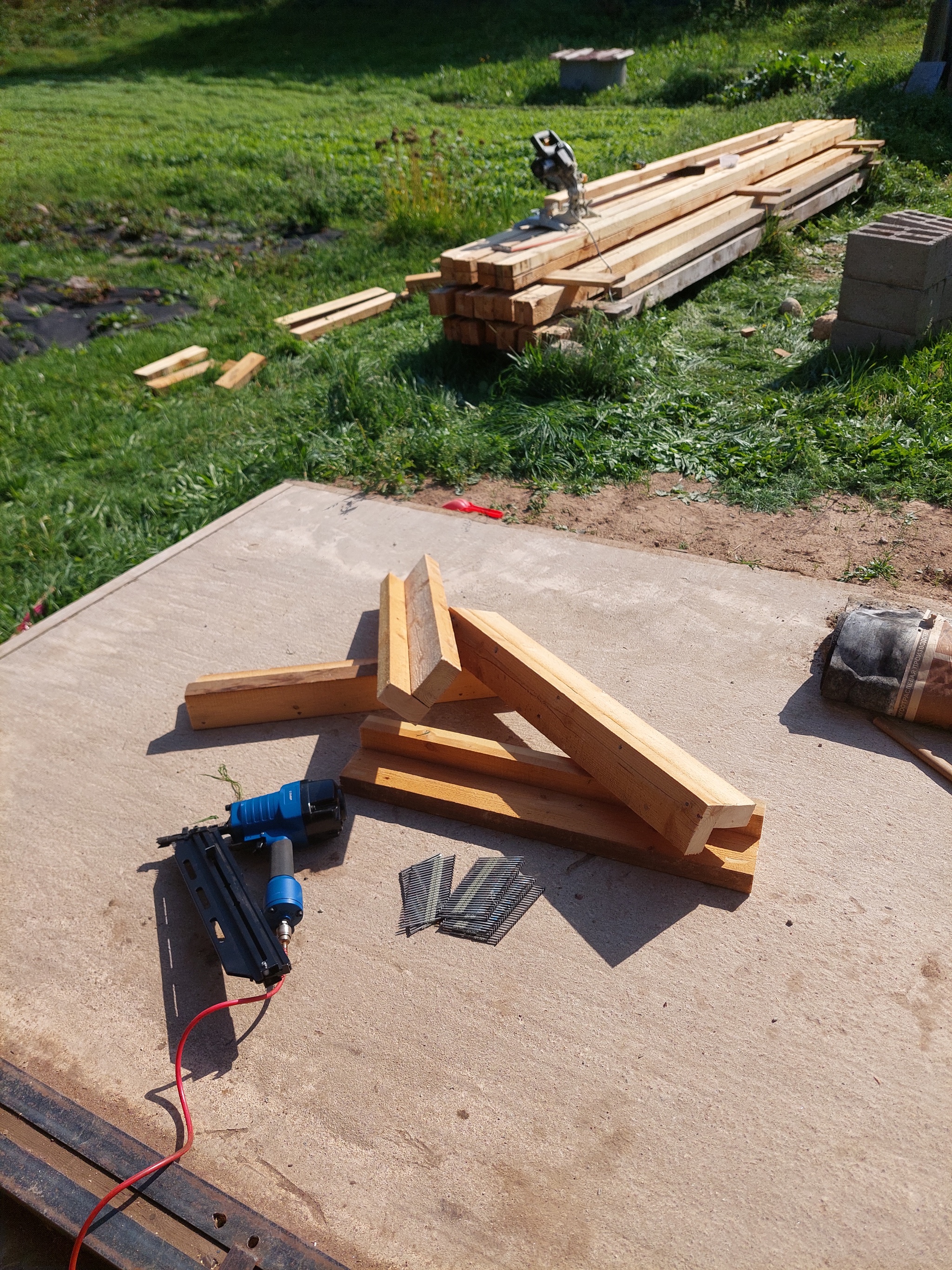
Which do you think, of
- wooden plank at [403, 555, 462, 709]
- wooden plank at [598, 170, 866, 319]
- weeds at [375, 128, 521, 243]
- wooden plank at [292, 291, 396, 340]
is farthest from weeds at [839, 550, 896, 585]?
weeds at [375, 128, 521, 243]

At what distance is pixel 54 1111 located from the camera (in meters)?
2.41

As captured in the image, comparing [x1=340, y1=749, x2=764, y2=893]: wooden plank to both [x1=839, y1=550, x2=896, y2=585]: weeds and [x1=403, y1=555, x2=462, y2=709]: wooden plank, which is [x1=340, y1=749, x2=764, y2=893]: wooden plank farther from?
[x1=839, y1=550, x2=896, y2=585]: weeds

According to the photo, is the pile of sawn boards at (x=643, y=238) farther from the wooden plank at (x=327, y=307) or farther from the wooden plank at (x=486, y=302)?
the wooden plank at (x=327, y=307)

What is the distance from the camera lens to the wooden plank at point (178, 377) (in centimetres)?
773

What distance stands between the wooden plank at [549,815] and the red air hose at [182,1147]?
32.0 inches

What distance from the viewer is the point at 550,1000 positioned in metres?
2.59

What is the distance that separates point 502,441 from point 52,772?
3430mm

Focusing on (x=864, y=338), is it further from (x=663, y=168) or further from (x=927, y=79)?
(x=927, y=79)

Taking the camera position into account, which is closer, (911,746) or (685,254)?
(911,746)

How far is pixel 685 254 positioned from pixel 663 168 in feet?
7.41

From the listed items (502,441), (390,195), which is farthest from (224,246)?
(502,441)

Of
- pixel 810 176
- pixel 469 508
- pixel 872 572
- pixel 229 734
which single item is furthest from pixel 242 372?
pixel 810 176

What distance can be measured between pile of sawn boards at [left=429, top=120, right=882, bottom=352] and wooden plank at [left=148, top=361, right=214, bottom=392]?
228 centimetres

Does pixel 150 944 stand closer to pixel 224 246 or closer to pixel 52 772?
pixel 52 772
